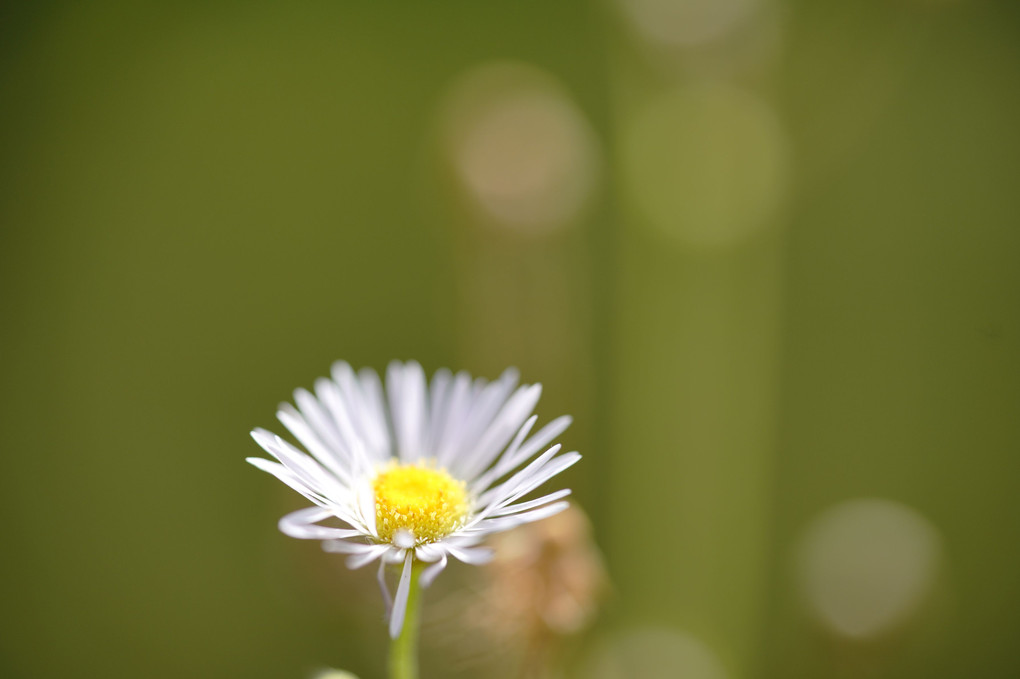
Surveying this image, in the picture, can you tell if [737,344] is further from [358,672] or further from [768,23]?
[358,672]

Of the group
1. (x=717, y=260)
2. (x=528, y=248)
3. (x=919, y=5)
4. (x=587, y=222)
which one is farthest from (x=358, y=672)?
(x=919, y=5)

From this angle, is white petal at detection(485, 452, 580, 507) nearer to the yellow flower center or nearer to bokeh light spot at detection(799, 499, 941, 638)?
the yellow flower center

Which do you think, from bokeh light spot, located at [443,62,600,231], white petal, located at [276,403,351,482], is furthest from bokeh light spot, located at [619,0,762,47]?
white petal, located at [276,403,351,482]

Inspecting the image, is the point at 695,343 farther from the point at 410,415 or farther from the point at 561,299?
the point at 410,415

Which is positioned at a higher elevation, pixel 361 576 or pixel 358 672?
pixel 361 576

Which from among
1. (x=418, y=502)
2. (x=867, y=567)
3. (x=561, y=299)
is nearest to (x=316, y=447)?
(x=418, y=502)

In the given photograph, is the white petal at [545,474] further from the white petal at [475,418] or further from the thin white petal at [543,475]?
the white petal at [475,418]
